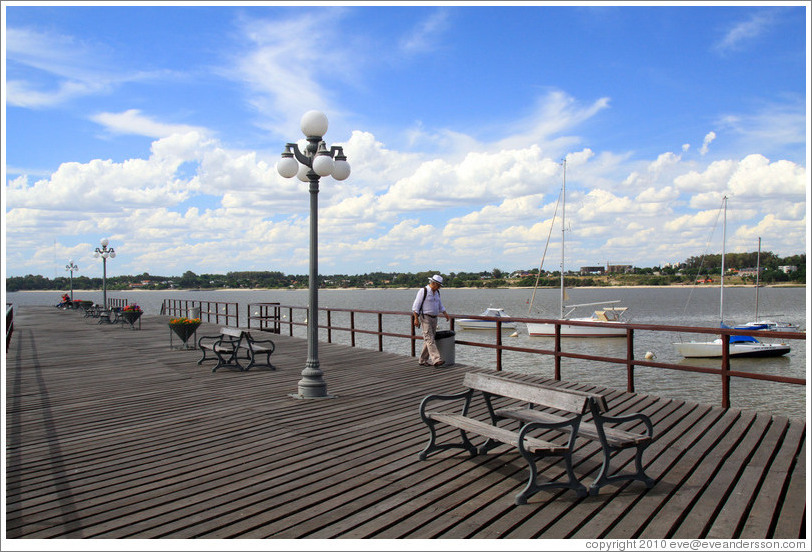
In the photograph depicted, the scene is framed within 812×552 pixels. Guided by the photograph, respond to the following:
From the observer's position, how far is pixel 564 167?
124 ft

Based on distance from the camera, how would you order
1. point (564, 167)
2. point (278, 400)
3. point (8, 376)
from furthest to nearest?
point (564, 167) → point (8, 376) → point (278, 400)

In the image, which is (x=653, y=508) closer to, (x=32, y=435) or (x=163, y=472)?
(x=163, y=472)

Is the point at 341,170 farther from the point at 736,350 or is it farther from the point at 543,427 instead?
the point at 736,350

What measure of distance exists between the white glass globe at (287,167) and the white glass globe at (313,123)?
1.38 feet

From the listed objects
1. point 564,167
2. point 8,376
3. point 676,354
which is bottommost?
point 676,354

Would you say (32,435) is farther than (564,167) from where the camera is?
No

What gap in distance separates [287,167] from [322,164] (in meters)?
0.56

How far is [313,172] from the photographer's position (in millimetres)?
8133

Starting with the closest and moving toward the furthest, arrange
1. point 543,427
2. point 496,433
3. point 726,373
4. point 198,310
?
point 543,427, point 496,433, point 726,373, point 198,310

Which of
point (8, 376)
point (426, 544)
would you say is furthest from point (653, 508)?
point (8, 376)

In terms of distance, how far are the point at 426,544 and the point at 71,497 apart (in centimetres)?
259

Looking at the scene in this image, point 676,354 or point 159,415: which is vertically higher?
point 159,415

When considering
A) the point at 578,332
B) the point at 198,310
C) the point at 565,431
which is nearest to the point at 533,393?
the point at 565,431

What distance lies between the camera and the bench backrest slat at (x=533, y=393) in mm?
4102
